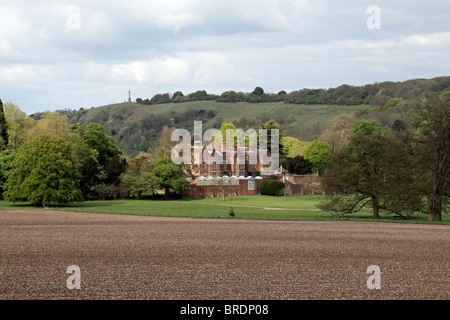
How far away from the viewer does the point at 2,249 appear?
23844 mm

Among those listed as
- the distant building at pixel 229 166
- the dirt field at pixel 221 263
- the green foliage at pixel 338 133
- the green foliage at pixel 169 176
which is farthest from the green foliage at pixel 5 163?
the green foliage at pixel 338 133

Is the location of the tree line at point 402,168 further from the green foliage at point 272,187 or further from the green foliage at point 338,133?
the green foliage at point 338,133

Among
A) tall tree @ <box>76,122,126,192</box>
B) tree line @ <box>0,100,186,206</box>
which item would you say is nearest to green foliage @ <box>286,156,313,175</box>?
tree line @ <box>0,100,186,206</box>

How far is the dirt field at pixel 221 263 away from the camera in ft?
51.9

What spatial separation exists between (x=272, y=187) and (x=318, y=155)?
23.3 metres

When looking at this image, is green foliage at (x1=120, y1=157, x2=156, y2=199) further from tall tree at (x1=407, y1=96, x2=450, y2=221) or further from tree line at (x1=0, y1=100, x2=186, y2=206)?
tall tree at (x1=407, y1=96, x2=450, y2=221)

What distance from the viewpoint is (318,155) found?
380ft

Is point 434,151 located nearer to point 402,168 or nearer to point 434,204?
point 402,168

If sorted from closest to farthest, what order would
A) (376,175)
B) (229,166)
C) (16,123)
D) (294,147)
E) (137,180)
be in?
(376,175) → (137,180) → (16,123) → (229,166) → (294,147)

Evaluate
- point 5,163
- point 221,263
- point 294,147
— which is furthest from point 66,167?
point 294,147

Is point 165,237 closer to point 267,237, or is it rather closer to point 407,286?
point 267,237

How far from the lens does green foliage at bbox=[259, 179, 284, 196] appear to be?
9636cm

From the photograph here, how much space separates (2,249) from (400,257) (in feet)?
56.3
